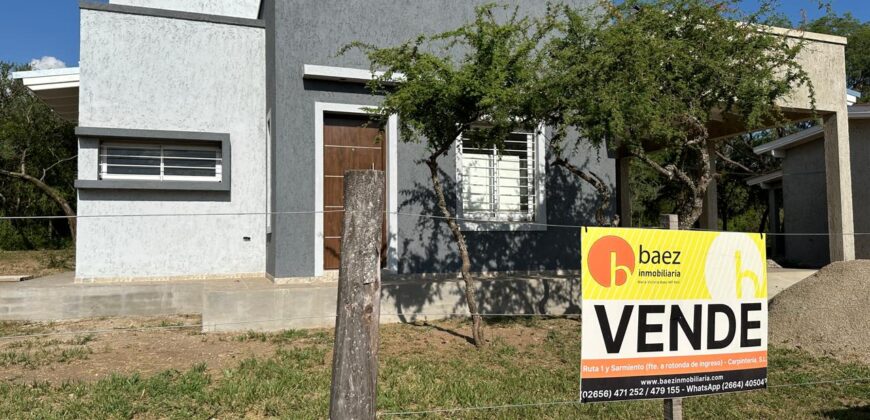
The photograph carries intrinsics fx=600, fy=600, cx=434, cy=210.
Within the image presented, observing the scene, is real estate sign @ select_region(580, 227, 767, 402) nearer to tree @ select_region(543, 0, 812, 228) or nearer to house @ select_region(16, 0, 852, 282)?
tree @ select_region(543, 0, 812, 228)

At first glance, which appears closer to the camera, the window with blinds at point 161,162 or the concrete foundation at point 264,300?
the concrete foundation at point 264,300

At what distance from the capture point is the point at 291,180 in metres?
8.55

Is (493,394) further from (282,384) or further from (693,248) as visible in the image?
(693,248)

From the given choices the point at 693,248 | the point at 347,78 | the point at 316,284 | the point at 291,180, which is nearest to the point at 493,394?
the point at 693,248

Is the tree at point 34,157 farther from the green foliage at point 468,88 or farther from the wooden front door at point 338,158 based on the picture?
the green foliage at point 468,88

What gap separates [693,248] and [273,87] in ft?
22.5

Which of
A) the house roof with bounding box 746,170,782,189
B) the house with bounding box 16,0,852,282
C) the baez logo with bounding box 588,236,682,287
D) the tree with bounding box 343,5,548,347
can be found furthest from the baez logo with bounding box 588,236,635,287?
the house roof with bounding box 746,170,782,189

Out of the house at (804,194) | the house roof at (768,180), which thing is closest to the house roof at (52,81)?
the house at (804,194)

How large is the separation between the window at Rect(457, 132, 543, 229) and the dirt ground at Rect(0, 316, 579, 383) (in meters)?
2.00

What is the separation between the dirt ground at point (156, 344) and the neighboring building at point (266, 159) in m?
1.33

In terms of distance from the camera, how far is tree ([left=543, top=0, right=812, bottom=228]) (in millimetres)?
6590

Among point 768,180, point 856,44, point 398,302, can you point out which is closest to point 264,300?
point 398,302

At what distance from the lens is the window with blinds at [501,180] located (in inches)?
371

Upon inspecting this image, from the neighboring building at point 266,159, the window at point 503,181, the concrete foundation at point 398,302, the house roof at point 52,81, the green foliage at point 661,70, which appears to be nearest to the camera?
the green foliage at point 661,70
